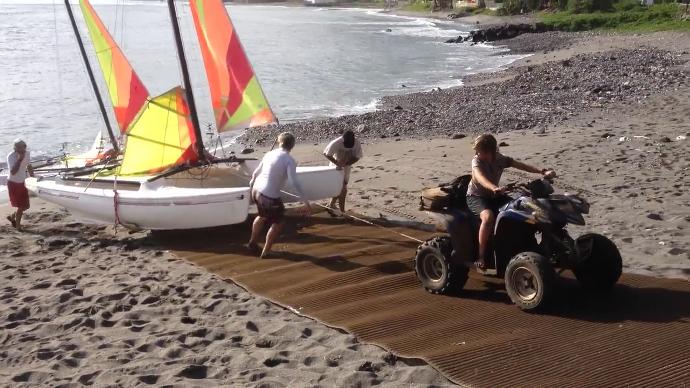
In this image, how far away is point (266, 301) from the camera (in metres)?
7.25

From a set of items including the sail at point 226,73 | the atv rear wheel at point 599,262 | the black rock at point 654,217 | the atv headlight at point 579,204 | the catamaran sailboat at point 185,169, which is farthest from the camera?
the sail at point 226,73

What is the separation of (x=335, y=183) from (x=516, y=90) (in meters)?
16.0

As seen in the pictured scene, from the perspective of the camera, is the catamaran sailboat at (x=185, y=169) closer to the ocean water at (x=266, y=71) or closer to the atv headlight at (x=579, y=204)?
the ocean water at (x=266, y=71)

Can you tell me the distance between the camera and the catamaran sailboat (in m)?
10.0

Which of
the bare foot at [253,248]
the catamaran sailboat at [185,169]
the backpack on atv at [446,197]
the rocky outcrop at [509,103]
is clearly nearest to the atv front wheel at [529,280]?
the backpack on atv at [446,197]

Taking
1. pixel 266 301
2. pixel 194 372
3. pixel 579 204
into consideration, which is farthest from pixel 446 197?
pixel 194 372

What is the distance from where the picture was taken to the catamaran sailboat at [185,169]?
32.9 ft

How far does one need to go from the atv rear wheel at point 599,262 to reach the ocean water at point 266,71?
9.97 m

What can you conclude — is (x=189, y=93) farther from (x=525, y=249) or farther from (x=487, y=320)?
(x=487, y=320)

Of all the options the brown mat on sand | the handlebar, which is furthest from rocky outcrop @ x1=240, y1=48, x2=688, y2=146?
the handlebar

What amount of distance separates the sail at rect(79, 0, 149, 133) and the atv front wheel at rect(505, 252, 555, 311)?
428 inches

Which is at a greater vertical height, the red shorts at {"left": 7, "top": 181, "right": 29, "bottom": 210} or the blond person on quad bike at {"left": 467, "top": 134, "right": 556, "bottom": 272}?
the blond person on quad bike at {"left": 467, "top": 134, "right": 556, "bottom": 272}

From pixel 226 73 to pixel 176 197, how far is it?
2736 mm

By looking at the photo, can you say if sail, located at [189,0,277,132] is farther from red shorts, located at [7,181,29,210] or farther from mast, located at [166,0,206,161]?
red shorts, located at [7,181,29,210]
